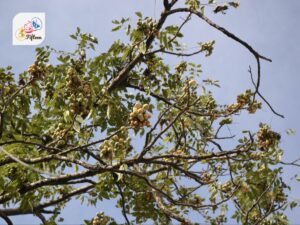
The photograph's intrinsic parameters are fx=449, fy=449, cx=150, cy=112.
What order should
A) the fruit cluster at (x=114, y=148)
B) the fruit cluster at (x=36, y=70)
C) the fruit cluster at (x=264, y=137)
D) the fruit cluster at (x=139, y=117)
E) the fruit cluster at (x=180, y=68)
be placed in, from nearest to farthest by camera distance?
the fruit cluster at (x=139, y=117)
the fruit cluster at (x=114, y=148)
the fruit cluster at (x=36, y=70)
the fruit cluster at (x=264, y=137)
the fruit cluster at (x=180, y=68)

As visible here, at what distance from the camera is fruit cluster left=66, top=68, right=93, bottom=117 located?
14.0 ft

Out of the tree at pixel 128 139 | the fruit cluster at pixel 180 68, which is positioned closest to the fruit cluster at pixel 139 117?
the tree at pixel 128 139

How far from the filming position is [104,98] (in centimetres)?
561

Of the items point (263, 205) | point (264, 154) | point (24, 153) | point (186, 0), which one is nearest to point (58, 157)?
point (24, 153)

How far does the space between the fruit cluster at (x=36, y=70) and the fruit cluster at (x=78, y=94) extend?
57cm

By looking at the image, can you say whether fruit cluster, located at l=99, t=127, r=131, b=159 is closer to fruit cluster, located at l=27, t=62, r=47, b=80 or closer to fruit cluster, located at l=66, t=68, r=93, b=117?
fruit cluster, located at l=66, t=68, r=93, b=117

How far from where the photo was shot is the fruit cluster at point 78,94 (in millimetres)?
4277

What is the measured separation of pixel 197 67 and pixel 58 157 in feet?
17.6

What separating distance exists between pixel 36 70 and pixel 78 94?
86cm

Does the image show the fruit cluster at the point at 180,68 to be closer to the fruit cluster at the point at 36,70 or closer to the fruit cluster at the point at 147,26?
the fruit cluster at the point at 147,26

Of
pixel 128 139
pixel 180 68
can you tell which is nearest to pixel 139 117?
pixel 128 139

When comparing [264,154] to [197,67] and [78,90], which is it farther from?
[197,67]

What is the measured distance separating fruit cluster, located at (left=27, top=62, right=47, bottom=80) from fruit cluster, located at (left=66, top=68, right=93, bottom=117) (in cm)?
57

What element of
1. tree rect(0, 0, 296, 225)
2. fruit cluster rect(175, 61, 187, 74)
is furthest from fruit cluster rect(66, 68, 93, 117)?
fruit cluster rect(175, 61, 187, 74)
